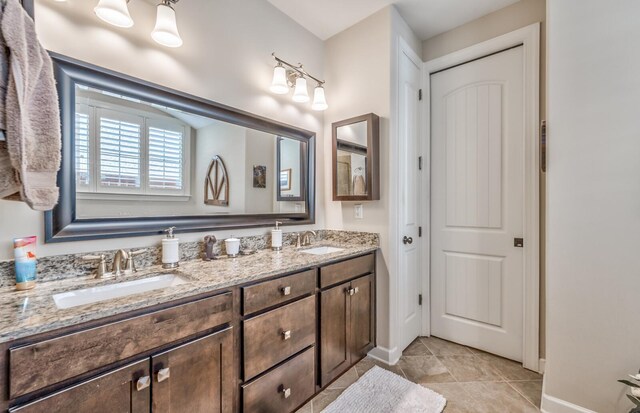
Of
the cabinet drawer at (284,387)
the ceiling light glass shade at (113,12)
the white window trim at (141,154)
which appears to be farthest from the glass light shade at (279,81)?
the cabinet drawer at (284,387)

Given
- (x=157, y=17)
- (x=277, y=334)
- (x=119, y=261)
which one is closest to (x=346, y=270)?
(x=277, y=334)

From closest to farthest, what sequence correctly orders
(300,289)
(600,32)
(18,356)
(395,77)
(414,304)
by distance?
(18,356), (600,32), (300,289), (395,77), (414,304)

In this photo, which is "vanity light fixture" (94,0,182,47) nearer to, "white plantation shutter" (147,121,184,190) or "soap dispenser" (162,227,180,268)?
"white plantation shutter" (147,121,184,190)

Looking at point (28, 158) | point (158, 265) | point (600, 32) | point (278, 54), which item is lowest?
point (158, 265)

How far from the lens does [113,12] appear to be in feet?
3.94

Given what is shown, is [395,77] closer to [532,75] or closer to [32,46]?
[532,75]

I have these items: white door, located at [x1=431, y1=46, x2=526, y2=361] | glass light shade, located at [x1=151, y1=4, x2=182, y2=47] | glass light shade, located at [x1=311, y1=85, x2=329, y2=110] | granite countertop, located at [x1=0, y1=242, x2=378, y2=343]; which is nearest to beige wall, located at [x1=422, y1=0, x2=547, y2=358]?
white door, located at [x1=431, y1=46, x2=526, y2=361]

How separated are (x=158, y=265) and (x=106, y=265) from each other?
0.22m

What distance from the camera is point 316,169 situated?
2.43m

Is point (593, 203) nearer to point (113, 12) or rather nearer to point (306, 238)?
point (306, 238)

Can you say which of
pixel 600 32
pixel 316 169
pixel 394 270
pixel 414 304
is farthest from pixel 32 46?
pixel 414 304

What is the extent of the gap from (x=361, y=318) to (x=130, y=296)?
4.93 ft

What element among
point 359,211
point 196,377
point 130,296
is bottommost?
point 196,377

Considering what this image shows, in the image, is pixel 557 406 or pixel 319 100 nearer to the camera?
pixel 557 406
